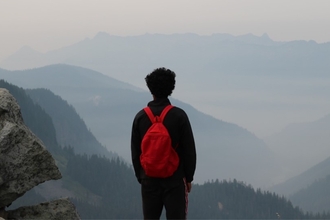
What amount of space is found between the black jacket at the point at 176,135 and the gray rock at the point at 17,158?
457cm

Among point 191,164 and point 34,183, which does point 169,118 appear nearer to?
point 191,164

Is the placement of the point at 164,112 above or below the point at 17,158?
above

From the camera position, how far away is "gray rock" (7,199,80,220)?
14266 millimetres

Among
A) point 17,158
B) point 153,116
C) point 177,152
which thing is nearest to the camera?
point 153,116

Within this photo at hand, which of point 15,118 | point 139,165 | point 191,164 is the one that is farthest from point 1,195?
point 191,164

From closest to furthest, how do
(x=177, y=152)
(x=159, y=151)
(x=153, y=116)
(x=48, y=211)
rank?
(x=159, y=151) → (x=153, y=116) → (x=177, y=152) → (x=48, y=211)

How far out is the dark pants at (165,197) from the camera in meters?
9.87

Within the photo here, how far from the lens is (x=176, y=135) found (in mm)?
9656

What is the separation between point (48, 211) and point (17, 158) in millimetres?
1879

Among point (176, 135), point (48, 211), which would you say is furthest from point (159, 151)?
point (48, 211)

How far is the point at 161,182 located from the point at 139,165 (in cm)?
58

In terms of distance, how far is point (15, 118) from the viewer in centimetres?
1434

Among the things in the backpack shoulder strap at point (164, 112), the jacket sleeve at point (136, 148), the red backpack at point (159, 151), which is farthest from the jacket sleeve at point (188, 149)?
the jacket sleeve at point (136, 148)

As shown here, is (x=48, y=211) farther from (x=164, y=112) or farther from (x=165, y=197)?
(x=164, y=112)
